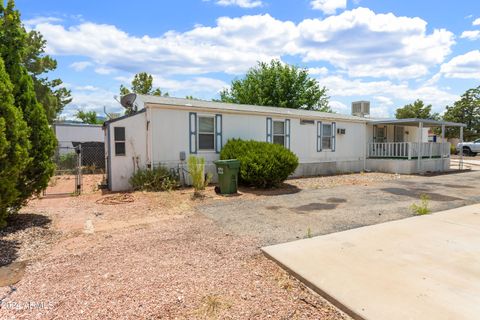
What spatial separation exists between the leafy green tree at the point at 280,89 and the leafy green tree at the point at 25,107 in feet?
67.5

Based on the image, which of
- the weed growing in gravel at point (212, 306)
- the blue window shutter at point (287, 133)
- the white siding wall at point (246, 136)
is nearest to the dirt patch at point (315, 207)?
the weed growing in gravel at point (212, 306)

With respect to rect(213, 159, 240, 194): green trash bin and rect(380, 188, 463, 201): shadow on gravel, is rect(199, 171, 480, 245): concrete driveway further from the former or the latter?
rect(213, 159, 240, 194): green trash bin

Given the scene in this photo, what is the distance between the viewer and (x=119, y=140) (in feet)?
30.7

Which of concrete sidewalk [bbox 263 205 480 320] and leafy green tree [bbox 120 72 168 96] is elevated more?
leafy green tree [bbox 120 72 168 96]

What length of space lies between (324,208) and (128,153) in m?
6.06

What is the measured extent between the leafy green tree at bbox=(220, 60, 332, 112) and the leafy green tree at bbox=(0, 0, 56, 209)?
20.6m

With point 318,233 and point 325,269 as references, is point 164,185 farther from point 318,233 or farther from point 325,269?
point 325,269

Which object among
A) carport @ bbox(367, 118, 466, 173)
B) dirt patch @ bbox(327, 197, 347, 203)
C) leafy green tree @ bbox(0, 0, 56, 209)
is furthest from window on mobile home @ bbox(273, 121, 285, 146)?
leafy green tree @ bbox(0, 0, 56, 209)

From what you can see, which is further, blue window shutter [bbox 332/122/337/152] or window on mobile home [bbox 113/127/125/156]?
blue window shutter [bbox 332/122/337/152]

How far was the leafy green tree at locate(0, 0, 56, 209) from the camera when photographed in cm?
515

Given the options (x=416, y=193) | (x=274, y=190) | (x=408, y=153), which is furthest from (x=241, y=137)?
(x=408, y=153)

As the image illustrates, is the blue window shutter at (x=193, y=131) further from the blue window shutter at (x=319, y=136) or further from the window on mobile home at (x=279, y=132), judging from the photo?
the blue window shutter at (x=319, y=136)

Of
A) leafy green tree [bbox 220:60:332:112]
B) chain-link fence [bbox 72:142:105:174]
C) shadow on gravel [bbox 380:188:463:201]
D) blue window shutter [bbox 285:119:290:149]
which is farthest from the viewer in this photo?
leafy green tree [bbox 220:60:332:112]

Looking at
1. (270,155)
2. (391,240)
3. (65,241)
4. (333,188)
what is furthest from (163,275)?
(333,188)
